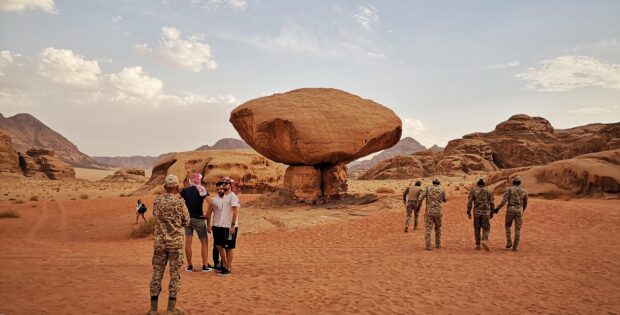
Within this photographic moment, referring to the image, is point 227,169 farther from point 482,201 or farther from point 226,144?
point 226,144

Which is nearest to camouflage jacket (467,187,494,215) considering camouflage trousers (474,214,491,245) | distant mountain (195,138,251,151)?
A: camouflage trousers (474,214,491,245)

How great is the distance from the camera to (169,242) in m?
4.80

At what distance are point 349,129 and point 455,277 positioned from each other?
31.8 ft

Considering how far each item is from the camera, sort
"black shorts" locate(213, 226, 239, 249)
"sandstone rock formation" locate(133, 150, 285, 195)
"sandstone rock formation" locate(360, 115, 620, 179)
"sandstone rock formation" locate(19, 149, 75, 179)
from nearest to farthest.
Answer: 1. "black shorts" locate(213, 226, 239, 249)
2. "sandstone rock formation" locate(133, 150, 285, 195)
3. "sandstone rock formation" locate(360, 115, 620, 179)
4. "sandstone rock formation" locate(19, 149, 75, 179)

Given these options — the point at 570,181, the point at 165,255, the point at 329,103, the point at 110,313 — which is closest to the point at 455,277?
the point at 165,255

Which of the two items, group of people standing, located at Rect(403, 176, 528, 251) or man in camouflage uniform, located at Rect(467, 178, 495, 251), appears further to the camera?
man in camouflage uniform, located at Rect(467, 178, 495, 251)

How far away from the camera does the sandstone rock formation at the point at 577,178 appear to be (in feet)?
58.3

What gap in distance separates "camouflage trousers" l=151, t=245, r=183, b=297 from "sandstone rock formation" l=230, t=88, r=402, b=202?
431 inches

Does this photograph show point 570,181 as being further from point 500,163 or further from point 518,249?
point 500,163

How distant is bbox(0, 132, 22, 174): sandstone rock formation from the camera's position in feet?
146

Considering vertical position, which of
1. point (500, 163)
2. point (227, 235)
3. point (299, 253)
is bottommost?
point (299, 253)

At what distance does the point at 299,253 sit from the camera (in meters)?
9.84

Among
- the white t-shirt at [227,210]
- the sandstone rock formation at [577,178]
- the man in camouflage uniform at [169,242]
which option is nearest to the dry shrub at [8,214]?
the white t-shirt at [227,210]

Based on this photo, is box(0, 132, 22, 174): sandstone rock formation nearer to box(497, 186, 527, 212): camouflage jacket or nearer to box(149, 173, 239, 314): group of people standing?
box(149, 173, 239, 314): group of people standing
